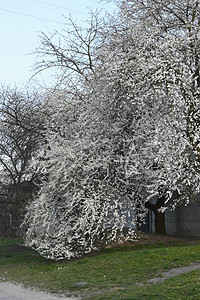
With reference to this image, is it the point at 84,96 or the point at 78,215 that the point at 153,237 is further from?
the point at 84,96

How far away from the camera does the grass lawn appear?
7637mm

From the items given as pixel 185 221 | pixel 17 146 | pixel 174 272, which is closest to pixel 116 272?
pixel 174 272

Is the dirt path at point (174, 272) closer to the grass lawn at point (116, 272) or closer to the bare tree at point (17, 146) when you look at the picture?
the grass lawn at point (116, 272)

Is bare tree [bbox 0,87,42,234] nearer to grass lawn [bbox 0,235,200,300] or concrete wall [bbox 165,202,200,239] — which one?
grass lawn [bbox 0,235,200,300]

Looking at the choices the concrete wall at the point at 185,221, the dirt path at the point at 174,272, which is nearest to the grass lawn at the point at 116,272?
the dirt path at the point at 174,272

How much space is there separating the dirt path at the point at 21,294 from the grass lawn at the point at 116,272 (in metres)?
0.33

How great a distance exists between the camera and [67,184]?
11.5 m

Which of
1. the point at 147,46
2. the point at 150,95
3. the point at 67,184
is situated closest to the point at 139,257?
the point at 67,184

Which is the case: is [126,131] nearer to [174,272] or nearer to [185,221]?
[174,272]

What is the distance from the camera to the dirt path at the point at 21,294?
8.29 meters

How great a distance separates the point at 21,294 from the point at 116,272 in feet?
7.80

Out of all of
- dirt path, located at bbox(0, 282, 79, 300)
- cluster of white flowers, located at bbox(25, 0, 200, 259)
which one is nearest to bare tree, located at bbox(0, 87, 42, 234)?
cluster of white flowers, located at bbox(25, 0, 200, 259)

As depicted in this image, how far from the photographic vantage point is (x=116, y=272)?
401 inches

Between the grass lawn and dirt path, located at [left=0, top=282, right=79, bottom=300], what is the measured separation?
1.08 feet
